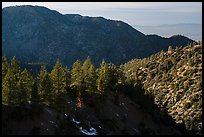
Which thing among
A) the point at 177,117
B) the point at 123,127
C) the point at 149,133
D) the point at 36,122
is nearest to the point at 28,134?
the point at 36,122

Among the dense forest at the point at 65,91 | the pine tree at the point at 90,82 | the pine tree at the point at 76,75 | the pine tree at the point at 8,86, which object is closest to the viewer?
the pine tree at the point at 8,86

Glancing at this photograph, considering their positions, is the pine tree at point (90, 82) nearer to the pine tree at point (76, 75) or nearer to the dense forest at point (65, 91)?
the dense forest at point (65, 91)

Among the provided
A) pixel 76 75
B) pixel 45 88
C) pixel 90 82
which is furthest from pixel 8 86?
pixel 76 75

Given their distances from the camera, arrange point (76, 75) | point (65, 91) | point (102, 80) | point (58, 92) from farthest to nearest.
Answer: point (76, 75) → point (102, 80) → point (65, 91) → point (58, 92)

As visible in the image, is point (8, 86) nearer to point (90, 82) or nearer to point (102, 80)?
point (90, 82)

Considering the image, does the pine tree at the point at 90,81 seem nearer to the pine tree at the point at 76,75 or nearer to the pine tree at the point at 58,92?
the pine tree at the point at 76,75

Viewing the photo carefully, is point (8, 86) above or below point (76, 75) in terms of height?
below

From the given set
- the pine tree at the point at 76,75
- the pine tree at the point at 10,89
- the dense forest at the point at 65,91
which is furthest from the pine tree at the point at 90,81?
the pine tree at the point at 10,89

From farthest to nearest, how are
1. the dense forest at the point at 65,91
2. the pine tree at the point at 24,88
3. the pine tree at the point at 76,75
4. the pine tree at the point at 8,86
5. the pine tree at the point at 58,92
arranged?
the pine tree at the point at 76,75, the pine tree at the point at 58,92, the dense forest at the point at 65,91, the pine tree at the point at 24,88, the pine tree at the point at 8,86

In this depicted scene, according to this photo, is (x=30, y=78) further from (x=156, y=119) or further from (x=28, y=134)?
(x=156, y=119)

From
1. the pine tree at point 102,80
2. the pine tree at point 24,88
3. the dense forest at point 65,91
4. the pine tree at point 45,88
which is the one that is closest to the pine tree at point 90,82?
the dense forest at point 65,91

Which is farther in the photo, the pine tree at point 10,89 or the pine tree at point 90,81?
the pine tree at point 90,81

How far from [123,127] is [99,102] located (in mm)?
Result: 8944

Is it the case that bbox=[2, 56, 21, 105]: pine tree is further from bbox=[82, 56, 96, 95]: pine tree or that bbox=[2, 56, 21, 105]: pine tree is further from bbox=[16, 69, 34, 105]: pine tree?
bbox=[82, 56, 96, 95]: pine tree
